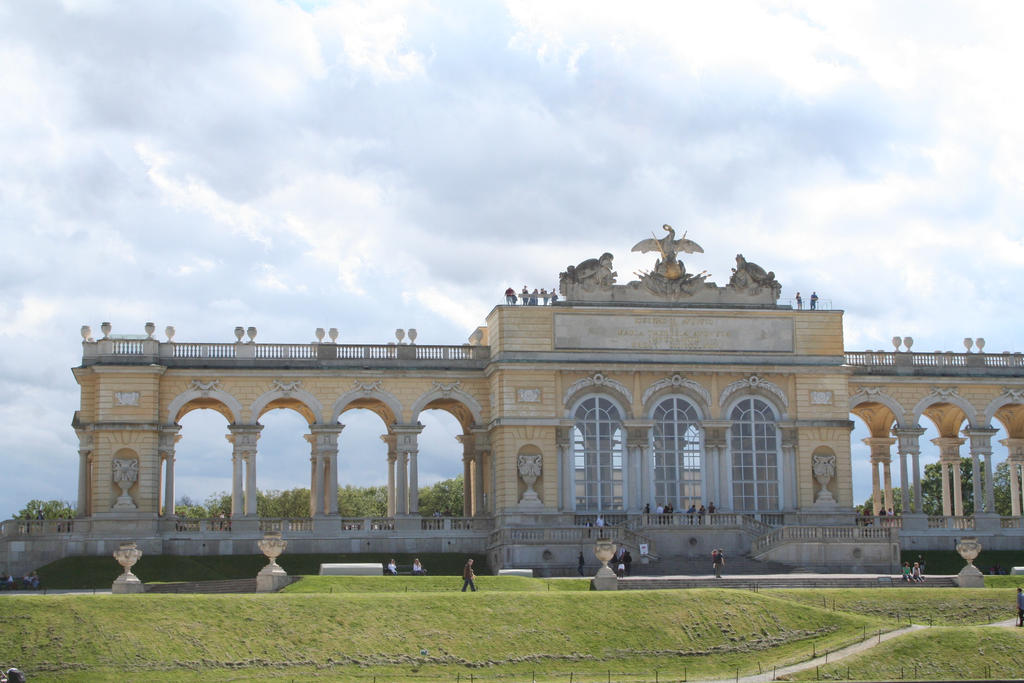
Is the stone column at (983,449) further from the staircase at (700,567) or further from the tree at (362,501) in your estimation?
the tree at (362,501)

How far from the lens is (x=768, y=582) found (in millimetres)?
52031

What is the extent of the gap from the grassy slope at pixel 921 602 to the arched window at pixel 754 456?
53.7 ft

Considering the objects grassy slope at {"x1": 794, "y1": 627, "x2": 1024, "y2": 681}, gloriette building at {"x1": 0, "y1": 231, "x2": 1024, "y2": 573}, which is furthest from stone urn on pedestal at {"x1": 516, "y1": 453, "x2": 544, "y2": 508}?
grassy slope at {"x1": 794, "y1": 627, "x2": 1024, "y2": 681}

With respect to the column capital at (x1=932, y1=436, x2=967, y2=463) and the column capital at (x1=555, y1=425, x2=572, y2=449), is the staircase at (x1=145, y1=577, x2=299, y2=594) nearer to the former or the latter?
the column capital at (x1=555, y1=425, x2=572, y2=449)

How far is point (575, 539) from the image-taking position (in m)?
59.8

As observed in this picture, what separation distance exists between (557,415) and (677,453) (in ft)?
18.1

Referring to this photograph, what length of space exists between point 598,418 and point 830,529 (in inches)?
445

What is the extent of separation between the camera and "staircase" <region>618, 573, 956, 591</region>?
51.4 metres

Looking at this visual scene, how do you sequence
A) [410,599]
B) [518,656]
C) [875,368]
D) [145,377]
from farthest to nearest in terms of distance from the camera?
[875,368] < [145,377] < [410,599] < [518,656]

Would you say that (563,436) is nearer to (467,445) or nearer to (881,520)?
(467,445)

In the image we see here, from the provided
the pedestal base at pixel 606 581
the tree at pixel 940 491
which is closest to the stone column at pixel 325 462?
the pedestal base at pixel 606 581

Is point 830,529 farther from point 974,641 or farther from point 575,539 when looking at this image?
point 974,641


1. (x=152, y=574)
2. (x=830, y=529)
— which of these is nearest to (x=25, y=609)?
(x=152, y=574)

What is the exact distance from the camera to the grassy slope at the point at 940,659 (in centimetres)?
4178
